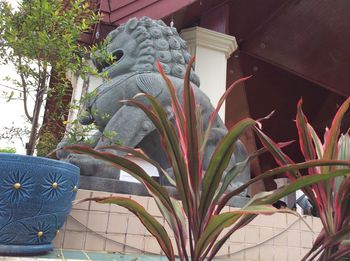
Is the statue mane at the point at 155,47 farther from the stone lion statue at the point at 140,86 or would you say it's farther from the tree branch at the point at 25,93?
the tree branch at the point at 25,93

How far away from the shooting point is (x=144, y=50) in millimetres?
2318

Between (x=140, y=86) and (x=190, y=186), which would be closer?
(x=190, y=186)

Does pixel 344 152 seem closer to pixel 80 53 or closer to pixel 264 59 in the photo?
pixel 80 53

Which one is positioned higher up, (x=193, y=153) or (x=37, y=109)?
(x=37, y=109)

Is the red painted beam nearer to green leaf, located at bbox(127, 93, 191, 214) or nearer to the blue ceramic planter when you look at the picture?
the blue ceramic planter

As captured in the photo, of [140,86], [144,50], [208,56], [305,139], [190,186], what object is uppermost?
[208,56]

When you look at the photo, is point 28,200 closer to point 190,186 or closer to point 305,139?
point 190,186

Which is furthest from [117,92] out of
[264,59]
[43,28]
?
[264,59]

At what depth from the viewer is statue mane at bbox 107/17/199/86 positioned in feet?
7.55

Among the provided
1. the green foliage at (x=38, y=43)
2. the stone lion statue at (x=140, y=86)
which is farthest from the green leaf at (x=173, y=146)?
the stone lion statue at (x=140, y=86)

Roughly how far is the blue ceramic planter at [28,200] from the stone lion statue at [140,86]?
0.73 metres

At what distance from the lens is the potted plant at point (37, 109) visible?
45.1 inches

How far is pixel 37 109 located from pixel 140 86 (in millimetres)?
841

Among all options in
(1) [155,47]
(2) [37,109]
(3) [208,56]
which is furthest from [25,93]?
(3) [208,56]
